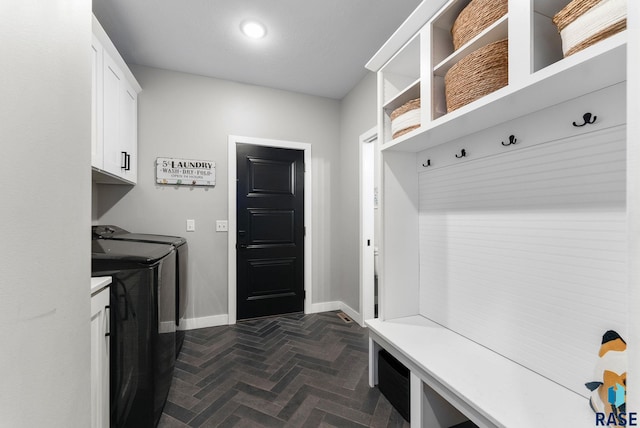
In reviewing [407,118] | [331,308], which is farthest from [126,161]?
[331,308]

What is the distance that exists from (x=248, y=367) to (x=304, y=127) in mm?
2630

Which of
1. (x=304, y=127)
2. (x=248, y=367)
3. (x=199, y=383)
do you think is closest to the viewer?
(x=199, y=383)

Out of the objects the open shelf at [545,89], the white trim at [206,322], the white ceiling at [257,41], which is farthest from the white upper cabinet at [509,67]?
the white trim at [206,322]

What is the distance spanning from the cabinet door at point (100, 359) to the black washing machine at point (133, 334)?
0.15ft

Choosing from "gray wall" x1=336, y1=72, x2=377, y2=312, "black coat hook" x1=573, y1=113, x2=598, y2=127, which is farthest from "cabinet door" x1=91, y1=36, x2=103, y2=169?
"black coat hook" x1=573, y1=113, x2=598, y2=127

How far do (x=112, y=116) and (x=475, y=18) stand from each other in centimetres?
250

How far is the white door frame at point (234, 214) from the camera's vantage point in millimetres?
2883

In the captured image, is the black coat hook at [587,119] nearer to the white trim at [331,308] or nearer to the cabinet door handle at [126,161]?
the white trim at [331,308]

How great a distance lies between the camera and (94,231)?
206cm

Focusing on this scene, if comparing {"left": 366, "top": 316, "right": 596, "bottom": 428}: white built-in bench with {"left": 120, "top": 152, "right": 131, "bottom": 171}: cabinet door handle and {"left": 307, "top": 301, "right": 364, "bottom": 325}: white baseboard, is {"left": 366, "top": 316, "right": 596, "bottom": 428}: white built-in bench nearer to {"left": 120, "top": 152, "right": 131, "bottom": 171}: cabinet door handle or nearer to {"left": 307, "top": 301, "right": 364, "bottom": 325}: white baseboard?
{"left": 307, "top": 301, "right": 364, "bottom": 325}: white baseboard

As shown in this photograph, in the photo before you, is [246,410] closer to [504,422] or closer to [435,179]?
[504,422]

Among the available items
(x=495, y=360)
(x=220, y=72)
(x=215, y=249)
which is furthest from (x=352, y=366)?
(x=220, y=72)

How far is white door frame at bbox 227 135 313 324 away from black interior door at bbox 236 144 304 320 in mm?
49

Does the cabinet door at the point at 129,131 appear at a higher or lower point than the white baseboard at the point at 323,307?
higher
